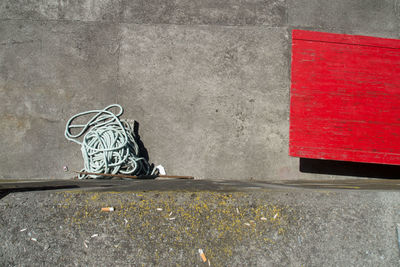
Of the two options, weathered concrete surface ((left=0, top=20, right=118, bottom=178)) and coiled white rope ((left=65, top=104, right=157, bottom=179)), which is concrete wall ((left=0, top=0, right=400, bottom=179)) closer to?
weathered concrete surface ((left=0, top=20, right=118, bottom=178))

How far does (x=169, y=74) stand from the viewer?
466 centimetres

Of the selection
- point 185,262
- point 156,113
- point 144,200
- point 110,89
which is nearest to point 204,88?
point 156,113

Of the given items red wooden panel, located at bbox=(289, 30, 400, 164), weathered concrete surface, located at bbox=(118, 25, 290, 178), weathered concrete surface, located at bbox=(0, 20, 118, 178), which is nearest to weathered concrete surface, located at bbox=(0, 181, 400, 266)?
red wooden panel, located at bbox=(289, 30, 400, 164)

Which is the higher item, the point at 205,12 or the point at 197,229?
the point at 205,12

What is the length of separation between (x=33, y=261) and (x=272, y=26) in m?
4.63

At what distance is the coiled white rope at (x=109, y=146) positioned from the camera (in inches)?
153

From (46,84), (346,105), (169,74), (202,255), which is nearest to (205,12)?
(169,74)

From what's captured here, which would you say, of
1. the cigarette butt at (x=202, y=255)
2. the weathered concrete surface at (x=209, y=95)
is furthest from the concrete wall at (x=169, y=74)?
the cigarette butt at (x=202, y=255)

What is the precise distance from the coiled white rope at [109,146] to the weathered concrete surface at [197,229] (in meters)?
1.77

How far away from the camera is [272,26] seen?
15.9 feet

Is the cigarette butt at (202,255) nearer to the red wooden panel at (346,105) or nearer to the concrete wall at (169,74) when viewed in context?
the red wooden panel at (346,105)

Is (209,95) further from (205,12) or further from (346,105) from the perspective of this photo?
(346,105)

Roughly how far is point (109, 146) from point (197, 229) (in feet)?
7.83

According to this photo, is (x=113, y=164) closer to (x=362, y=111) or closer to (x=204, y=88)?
(x=204, y=88)
